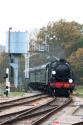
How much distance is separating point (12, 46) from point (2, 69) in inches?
923

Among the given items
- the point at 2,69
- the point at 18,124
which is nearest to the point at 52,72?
the point at 18,124

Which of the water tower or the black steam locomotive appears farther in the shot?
the water tower

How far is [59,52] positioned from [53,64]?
48.4 m

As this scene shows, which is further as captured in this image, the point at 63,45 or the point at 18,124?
the point at 63,45

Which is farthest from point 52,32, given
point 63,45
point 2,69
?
point 2,69

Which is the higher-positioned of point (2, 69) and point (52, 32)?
point (52, 32)

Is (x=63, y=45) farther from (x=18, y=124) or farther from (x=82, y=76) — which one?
(x=18, y=124)

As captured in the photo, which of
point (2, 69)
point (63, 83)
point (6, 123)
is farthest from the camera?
point (2, 69)

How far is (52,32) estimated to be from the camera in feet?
300

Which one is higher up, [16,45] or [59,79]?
[16,45]

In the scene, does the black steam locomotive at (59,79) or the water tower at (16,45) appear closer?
the black steam locomotive at (59,79)

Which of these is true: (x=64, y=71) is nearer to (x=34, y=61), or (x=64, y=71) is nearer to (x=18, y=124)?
(x=18, y=124)

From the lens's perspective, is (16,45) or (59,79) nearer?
(59,79)

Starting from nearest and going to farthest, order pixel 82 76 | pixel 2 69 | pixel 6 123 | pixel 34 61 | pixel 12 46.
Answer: pixel 6 123 → pixel 12 46 → pixel 82 76 → pixel 2 69 → pixel 34 61
